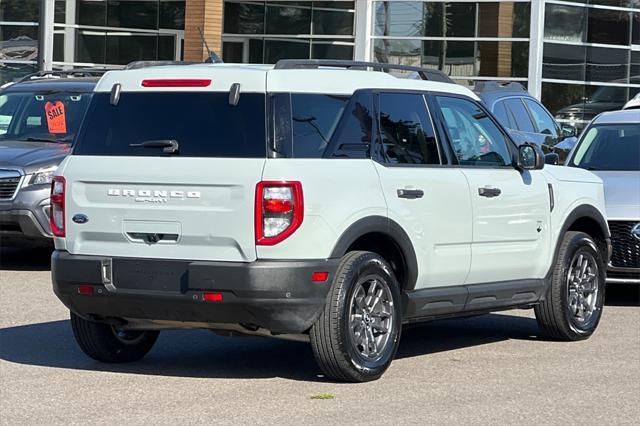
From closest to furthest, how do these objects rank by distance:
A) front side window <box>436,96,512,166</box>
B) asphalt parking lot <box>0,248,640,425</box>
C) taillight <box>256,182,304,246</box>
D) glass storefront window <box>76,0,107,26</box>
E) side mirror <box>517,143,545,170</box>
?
1. asphalt parking lot <box>0,248,640,425</box>
2. taillight <box>256,182,304,246</box>
3. front side window <box>436,96,512,166</box>
4. side mirror <box>517,143,545,170</box>
5. glass storefront window <box>76,0,107,26</box>

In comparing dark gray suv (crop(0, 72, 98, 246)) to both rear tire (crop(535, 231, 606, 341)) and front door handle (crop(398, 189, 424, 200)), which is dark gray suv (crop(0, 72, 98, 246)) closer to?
rear tire (crop(535, 231, 606, 341))

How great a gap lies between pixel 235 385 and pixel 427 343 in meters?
2.37

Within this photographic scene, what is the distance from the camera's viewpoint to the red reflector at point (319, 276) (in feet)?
26.4

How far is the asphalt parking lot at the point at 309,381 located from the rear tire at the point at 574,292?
0.15 m

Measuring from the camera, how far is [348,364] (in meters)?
8.27

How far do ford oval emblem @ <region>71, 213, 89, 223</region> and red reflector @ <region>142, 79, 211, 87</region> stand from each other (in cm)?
89

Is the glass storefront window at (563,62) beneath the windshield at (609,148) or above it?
above

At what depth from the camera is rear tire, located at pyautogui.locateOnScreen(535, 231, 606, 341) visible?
33.8 feet

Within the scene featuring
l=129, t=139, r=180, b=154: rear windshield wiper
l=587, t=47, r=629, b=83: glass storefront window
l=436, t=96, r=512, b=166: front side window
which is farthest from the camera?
l=587, t=47, r=629, b=83: glass storefront window

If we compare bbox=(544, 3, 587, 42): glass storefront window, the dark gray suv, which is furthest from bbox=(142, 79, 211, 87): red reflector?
bbox=(544, 3, 587, 42): glass storefront window

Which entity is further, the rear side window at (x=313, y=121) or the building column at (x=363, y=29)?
the building column at (x=363, y=29)

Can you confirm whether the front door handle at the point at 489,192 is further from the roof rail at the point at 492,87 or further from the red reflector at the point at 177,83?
the roof rail at the point at 492,87

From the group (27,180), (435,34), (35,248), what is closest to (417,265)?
(27,180)

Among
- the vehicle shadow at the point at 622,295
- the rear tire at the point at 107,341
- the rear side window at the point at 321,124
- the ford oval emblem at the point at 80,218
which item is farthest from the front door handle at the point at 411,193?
the vehicle shadow at the point at 622,295
